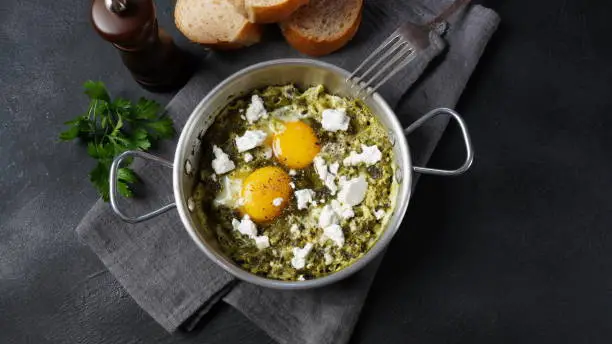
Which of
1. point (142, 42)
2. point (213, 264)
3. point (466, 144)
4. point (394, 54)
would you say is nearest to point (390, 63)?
point (394, 54)

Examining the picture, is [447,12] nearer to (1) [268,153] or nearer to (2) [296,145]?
(2) [296,145]

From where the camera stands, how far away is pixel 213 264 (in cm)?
259

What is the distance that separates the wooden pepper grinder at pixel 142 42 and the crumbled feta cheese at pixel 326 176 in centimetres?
77

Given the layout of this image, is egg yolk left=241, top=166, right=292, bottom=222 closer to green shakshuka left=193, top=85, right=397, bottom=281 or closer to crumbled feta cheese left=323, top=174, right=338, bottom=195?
green shakshuka left=193, top=85, right=397, bottom=281

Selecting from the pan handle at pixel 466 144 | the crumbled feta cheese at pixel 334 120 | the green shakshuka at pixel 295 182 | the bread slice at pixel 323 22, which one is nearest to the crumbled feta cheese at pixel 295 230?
the green shakshuka at pixel 295 182

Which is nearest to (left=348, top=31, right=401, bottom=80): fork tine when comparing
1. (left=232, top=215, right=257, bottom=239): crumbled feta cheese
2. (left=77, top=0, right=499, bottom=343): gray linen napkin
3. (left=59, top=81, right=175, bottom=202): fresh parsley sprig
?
(left=77, top=0, right=499, bottom=343): gray linen napkin

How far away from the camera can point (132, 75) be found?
8.79ft

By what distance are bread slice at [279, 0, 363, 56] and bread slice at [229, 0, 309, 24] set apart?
0.07 m

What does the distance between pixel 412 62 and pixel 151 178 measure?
1309 mm

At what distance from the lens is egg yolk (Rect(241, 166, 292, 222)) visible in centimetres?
247

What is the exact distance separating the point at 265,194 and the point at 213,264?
0.42 metres

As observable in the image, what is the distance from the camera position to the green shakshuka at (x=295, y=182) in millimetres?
2467

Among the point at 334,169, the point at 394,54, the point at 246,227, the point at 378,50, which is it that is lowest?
the point at 246,227

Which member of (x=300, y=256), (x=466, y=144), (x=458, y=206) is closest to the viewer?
(x=466, y=144)
